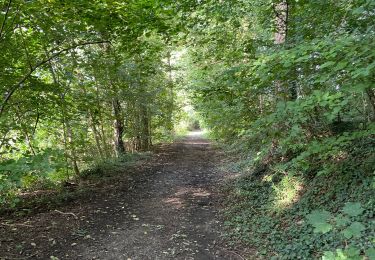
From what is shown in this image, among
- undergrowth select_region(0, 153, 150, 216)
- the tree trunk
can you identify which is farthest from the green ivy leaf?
the tree trunk

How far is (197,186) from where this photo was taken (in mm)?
8719

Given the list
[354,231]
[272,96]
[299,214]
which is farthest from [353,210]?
[272,96]

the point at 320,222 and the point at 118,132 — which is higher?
the point at 118,132

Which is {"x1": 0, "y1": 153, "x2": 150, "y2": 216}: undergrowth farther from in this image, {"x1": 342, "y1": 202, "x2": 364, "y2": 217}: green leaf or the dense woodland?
{"x1": 342, "y1": 202, "x2": 364, "y2": 217}: green leaf

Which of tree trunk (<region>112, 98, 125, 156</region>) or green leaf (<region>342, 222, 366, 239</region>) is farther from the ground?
tree trunk (<region>112, 98, 125, 156</region>)

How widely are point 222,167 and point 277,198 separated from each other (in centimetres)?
542

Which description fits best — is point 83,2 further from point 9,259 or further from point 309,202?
point 309,202

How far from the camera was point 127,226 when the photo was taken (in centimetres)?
566

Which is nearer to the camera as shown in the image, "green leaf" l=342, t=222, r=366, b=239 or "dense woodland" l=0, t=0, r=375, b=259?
"green leaf" l=342, t=222, r=366, b=239

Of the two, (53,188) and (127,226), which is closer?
(127,226)

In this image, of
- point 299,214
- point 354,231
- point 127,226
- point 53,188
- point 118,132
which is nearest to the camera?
point 354,231

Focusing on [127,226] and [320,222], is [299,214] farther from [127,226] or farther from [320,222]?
[127,226]

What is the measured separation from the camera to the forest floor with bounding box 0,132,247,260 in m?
4.62

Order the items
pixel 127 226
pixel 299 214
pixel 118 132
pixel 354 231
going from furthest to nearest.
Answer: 1. pixel 118 132
2. pixel 127 226
3. pixel 299 214
4. pixel 354 231
